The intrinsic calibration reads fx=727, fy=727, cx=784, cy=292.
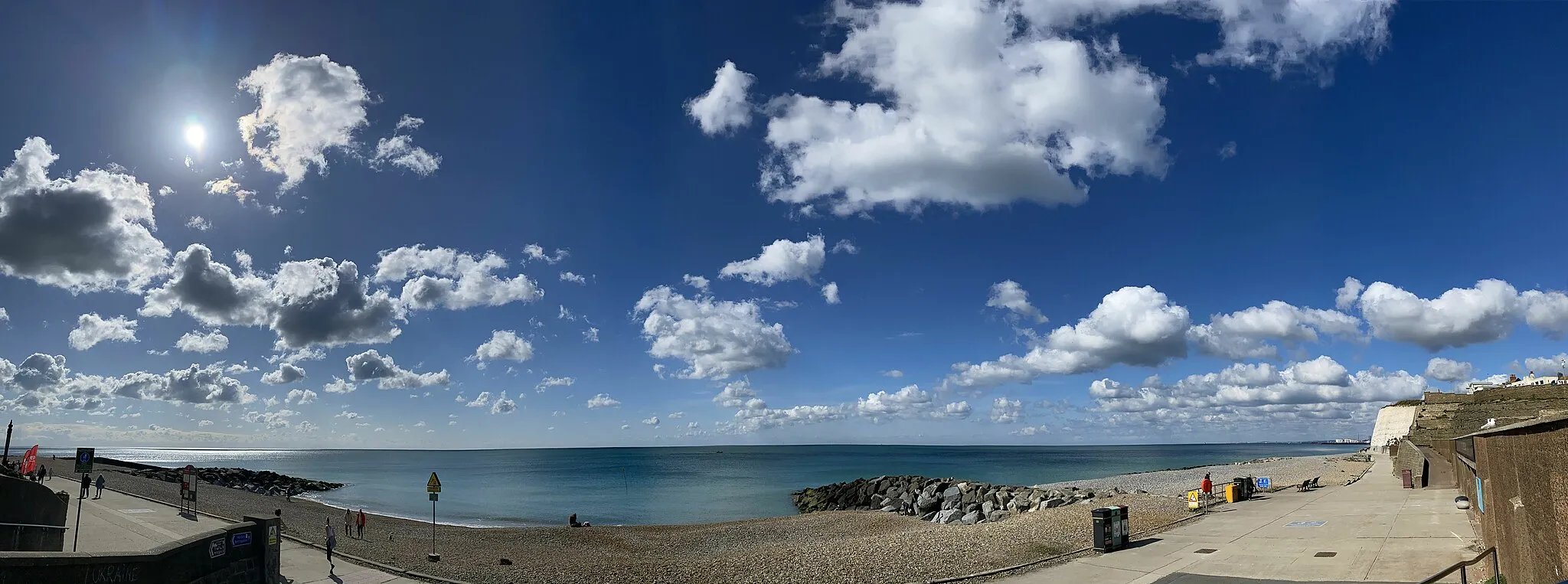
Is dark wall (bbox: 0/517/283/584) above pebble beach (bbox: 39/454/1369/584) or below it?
above

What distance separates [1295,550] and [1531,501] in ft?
31.8

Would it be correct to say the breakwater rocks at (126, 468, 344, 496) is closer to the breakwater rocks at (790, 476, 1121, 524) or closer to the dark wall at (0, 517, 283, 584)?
the breakwater rocks at (790, 476, 1121, 524)

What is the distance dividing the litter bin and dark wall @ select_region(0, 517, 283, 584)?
19.9m

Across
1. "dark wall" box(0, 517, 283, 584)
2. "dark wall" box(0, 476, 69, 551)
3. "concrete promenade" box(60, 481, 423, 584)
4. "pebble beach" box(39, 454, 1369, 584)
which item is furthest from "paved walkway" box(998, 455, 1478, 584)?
"dark wall" box(0, 476, 69, 551)

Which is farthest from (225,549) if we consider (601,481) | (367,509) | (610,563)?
(601,481)

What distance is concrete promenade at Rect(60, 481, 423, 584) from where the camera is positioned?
795 inches

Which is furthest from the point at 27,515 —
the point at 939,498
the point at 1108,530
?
the point at 939,498

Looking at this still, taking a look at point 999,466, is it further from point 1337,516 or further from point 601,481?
point 1337,516

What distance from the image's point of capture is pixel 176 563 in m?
12.8

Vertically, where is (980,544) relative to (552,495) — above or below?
above

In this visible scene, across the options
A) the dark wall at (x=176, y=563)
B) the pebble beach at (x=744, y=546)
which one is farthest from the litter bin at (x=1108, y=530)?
Result: the dark wall at (x=176, y=563)

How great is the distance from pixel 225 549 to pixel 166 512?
1169 inches

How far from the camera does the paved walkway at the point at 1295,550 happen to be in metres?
15.2

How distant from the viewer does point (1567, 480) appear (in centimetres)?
791
